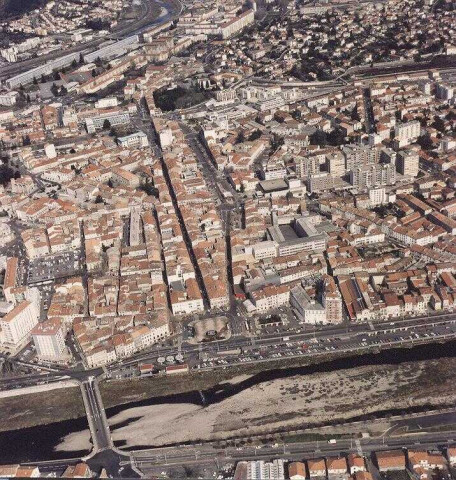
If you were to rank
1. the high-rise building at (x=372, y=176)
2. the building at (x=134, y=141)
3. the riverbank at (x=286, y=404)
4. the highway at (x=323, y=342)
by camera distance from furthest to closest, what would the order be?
the building at (x=134, y=141) < the high-rise building at (x=372, y=176) < the highway at (x=323, y=342) < the riverbank at (x=286, y=404)

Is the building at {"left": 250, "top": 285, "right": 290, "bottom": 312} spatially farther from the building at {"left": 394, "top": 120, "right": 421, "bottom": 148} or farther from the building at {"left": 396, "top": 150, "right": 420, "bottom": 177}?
the building at {"left": 394, "top": 120, "right": 421, "bottom": 148}

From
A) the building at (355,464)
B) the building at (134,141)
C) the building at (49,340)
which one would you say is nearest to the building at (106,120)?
the building at (134,141)

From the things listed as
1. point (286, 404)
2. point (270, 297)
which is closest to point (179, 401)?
point (286, 404)

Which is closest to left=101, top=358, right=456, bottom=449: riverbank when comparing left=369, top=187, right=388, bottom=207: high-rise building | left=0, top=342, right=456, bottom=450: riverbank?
left=0, top=342, right=456, bottom=450: riverbank

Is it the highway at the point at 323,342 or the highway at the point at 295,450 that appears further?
the highway at the point at 323,342

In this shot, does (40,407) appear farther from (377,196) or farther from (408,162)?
(408,162)

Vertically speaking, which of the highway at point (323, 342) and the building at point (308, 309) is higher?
the building at point (308, 309)

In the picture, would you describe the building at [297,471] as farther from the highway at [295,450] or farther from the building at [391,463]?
the building at [391,463]
